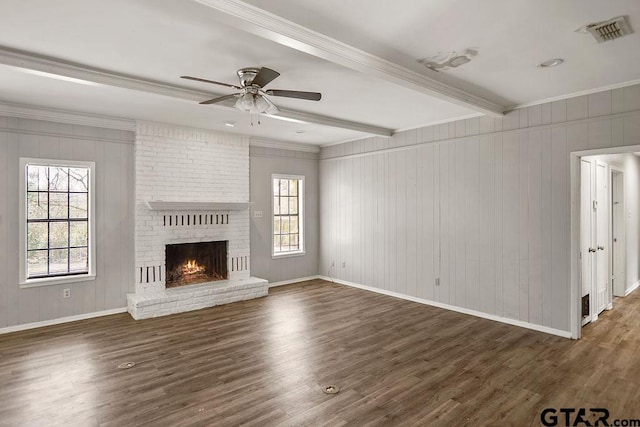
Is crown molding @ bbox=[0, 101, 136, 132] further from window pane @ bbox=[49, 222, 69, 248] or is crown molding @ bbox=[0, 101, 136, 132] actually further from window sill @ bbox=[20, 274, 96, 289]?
window sill @ bbox=[20, 274, 96, 289]

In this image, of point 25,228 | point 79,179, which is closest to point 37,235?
point 25,228

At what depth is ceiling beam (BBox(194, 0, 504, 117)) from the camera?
2363 mm

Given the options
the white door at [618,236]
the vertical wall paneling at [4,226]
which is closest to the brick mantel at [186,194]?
the vertical wall paneling at [4,226]

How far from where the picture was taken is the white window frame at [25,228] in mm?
4844

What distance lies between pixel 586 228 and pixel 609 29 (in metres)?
2.96

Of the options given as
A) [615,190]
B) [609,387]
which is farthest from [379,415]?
[615,190]

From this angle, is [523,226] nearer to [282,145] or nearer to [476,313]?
[476,313]

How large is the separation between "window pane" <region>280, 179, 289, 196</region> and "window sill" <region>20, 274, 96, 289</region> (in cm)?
372

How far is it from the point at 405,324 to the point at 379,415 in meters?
2.26

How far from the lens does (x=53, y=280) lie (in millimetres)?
5012

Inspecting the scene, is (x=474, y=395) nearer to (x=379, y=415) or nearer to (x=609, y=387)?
(x=379, y=415)

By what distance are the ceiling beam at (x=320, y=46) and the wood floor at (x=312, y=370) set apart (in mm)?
2841

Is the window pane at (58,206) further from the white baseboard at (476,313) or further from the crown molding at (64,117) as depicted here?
the white baseboard at (476,313)

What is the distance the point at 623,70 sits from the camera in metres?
3.60
